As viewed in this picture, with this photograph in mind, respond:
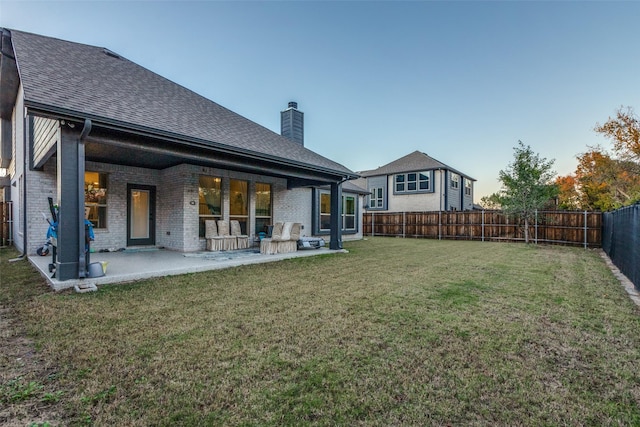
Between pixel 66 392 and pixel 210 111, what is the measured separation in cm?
862

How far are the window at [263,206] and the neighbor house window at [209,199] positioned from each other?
4.77ft

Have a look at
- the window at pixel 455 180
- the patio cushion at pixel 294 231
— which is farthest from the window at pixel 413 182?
the patio cushion at pixel 294 231

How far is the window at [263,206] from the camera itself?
10.6 metres

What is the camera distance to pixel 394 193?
2242cm

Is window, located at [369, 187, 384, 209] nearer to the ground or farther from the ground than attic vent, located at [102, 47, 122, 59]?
nearer to the ground

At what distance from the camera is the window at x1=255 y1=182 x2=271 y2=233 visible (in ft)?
34.9

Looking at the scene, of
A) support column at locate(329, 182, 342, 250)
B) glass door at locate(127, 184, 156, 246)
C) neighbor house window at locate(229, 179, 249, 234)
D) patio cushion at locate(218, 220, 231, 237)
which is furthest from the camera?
support column at locate(329, 182, 342, 250)

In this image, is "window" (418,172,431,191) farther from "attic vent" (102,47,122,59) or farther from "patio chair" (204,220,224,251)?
"attic vent" (102,47,122,59)

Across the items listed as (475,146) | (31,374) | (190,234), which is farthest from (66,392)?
(475,146)

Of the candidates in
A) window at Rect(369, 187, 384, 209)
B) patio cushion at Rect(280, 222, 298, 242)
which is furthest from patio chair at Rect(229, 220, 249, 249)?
window at Rect(369, 187, 384, 209)

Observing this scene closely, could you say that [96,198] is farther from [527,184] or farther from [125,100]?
[527,184]

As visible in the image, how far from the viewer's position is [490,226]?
51.8ft

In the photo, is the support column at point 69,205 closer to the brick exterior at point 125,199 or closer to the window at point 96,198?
the brick exterior at point 125,199

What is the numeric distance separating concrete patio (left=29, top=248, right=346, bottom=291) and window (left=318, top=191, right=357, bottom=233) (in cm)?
452
